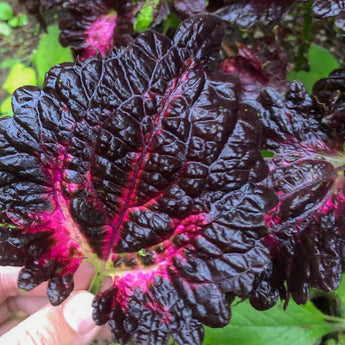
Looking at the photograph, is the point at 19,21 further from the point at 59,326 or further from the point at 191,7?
the point at 59,326

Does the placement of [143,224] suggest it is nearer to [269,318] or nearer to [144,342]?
[144,342]

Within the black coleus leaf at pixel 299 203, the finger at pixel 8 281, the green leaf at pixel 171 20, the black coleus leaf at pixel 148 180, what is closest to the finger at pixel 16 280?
the finger at pixel 8 281

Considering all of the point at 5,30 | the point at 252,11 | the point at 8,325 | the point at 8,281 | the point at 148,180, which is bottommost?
the point at 8,325

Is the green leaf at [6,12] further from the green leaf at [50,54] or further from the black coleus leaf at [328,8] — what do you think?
the black coleus leaf at [328,8]

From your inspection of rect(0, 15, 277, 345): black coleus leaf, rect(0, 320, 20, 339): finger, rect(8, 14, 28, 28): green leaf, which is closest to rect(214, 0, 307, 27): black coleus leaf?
rect(0, 15, 277, 345): black coleus leaf

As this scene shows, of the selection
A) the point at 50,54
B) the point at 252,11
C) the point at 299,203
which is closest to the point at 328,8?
the point at 252,11
